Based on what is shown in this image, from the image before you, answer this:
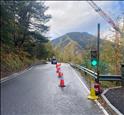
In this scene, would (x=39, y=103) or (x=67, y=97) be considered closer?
(x=39, y=103)

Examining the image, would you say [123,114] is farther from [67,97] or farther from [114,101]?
[67,97]

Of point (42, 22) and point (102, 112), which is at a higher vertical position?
point (42, 22)

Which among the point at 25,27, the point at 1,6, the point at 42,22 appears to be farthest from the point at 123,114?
the point at 42,22

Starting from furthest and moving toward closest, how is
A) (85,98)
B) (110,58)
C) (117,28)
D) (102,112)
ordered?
(110,58) → (117,28) → (85,98) → (102,112)

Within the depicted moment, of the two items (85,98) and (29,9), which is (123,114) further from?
(29,9)

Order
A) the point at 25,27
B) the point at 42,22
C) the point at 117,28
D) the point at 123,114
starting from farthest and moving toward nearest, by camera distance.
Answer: the point at 42,22, the point at 25,27, the point at 117,28, the point at 123,114

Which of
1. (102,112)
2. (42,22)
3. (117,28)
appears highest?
(42,22)

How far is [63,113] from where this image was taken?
33.0ft

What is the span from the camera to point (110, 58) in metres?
35.4

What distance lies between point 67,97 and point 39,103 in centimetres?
209

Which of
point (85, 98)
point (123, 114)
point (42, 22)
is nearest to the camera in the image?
point (123, 114)

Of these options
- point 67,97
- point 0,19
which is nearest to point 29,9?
point 0,19

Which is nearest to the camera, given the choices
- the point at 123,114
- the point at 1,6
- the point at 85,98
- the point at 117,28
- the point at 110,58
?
the point at 123,114

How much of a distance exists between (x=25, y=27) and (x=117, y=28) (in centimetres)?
2892
